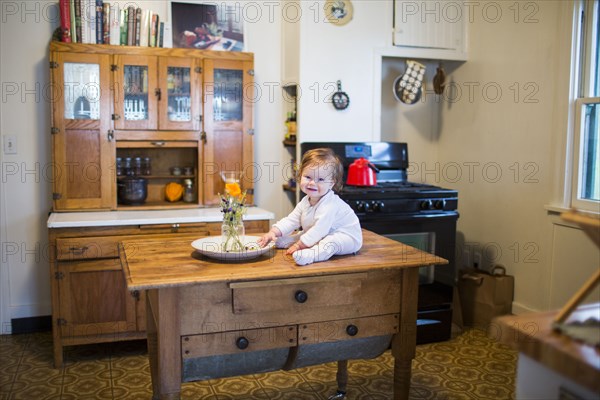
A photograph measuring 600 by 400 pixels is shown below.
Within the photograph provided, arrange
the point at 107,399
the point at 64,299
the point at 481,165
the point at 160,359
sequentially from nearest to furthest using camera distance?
the point at 160,359, the point at 107,399, the point at 64,299, the point at 481,165

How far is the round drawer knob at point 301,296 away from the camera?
2016mm

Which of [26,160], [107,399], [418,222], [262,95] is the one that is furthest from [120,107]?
[418,222]

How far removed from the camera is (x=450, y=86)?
4492mm

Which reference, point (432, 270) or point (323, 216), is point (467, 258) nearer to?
point (432, 270)

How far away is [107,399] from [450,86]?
10.9ft

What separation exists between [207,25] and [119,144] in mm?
1020

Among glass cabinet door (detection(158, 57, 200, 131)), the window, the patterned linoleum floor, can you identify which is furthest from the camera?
glass cabinet door (detection(158, 57, 200, 131))

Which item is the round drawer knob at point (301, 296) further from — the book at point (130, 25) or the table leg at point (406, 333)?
the book at point (130, 25)

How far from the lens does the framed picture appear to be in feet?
12.4

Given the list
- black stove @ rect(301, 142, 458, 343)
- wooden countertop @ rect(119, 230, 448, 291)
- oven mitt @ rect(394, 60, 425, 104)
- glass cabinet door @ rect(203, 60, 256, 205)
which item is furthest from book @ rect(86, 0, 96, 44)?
oven mitt @ rect(394, 60, 425, 104)

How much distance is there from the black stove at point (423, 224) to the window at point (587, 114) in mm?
751

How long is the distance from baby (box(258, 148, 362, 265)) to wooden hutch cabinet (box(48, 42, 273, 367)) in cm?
125

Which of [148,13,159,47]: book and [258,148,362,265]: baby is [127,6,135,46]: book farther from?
[258,148,362,265]: baby

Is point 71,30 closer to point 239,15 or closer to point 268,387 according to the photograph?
point 239,15
